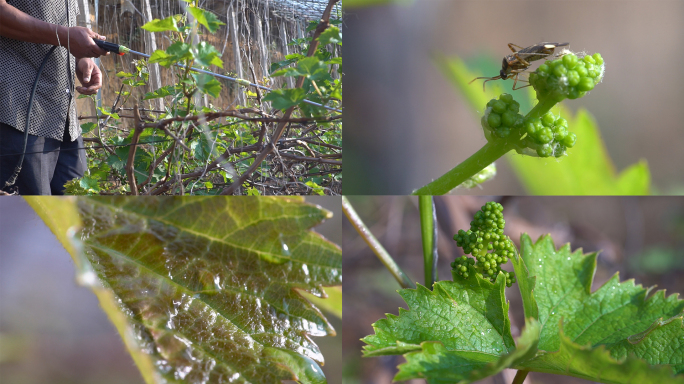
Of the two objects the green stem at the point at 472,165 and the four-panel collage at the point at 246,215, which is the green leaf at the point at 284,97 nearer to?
the four-panel collage at the point at 246,215

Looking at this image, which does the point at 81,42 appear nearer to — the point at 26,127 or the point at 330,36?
the point at 26,127

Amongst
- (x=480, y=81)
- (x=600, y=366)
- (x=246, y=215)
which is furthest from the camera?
(x=480, y=81)

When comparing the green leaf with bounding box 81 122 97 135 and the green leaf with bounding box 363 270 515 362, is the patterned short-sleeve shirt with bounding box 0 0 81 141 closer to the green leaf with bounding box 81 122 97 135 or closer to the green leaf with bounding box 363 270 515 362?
the green leaf with bounding box 81 122 97 135

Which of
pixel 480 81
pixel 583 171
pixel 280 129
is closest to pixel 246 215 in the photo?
pixel 280 129

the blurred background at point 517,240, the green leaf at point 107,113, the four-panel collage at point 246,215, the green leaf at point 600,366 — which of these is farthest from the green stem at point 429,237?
the green leaf at point 107,113

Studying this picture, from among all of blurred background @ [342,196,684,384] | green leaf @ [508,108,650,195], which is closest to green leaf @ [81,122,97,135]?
blurred background @ [342,196,684,384]

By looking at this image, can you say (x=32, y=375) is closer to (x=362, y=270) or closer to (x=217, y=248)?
(x=217, y=248)

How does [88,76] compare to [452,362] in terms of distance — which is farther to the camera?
[88,76]
